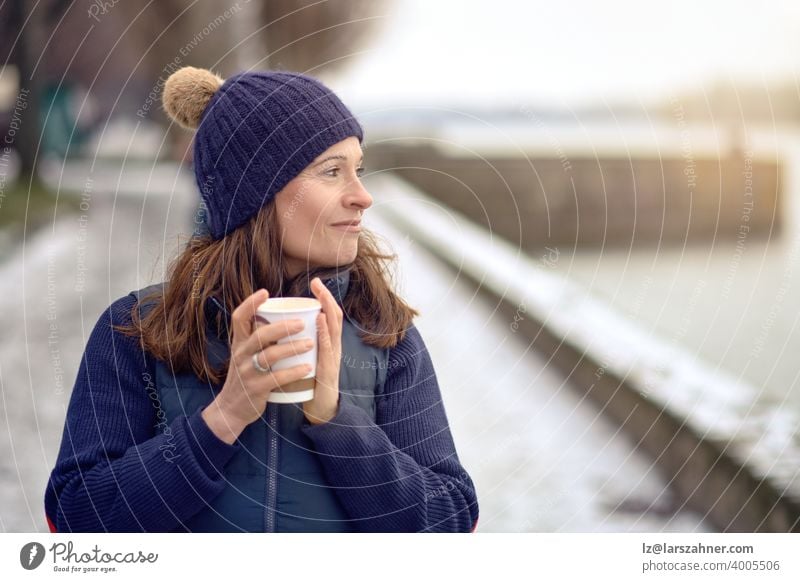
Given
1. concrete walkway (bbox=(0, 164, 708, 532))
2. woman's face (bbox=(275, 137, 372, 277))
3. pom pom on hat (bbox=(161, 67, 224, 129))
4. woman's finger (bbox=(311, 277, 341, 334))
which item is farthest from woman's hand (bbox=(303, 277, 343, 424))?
concrete walkway (bbox=(0, 164, 708, 532))

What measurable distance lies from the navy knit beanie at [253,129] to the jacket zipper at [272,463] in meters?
0.30

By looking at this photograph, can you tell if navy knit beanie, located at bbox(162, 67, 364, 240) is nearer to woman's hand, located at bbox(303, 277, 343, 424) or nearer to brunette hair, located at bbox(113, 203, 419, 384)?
brunette hair, located at bbox(113, 203, 419, 384)

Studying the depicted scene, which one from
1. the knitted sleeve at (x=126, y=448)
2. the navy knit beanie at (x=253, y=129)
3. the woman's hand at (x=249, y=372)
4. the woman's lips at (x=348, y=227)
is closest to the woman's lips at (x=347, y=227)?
the woman's lips at (x=348, y=227)

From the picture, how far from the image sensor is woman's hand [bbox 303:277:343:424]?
124cm

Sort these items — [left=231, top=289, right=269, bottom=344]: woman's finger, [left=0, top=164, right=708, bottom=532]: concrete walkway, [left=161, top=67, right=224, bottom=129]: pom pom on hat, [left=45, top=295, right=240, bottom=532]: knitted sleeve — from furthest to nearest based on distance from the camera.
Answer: [left=0, top=164, right=708, bottom=532]: concrete walkway, [left=161, top=67, right=224, bottom=129]: pom pom on hat, [left=45, top=295, right=240, bottom=532]: knitted sleeve, [left=231, top=289, right=269, bottom=344]: woman's finger

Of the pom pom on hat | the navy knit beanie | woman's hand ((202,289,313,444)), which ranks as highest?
the pom pom on hat

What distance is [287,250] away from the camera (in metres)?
1.43

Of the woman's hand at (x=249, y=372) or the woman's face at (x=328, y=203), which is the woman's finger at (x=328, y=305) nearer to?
the woman's hand at (x=249, y=372)

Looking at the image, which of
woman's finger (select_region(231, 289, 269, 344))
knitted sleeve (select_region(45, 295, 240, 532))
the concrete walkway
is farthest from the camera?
the concrete walkway

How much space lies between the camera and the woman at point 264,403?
51.8 inches

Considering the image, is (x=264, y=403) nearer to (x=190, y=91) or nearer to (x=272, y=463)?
(x=272, y=463)

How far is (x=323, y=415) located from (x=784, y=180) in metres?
5.39

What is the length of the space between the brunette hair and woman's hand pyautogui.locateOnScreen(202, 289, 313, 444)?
0.12 metres

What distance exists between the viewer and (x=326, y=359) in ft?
4.14
